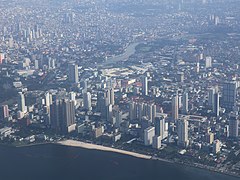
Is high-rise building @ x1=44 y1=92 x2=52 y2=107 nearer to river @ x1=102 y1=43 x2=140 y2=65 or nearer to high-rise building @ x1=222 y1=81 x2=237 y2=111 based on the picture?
high-rise building @ x1=222 y1=81 x2=237 y2=111

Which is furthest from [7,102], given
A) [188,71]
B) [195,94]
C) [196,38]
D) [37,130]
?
[196,38]

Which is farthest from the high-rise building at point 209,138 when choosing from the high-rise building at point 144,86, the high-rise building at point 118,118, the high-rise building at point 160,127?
the high-rise building at point 144,86

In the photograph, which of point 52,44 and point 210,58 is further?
point 52,44

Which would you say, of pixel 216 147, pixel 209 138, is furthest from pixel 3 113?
pixel 216 147

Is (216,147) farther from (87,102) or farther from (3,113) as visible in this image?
(3,113)

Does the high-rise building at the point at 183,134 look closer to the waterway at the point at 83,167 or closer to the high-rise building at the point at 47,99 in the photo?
the waterway at the point at 83,167

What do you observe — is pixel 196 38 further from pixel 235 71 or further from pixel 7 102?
pixel 7 102
